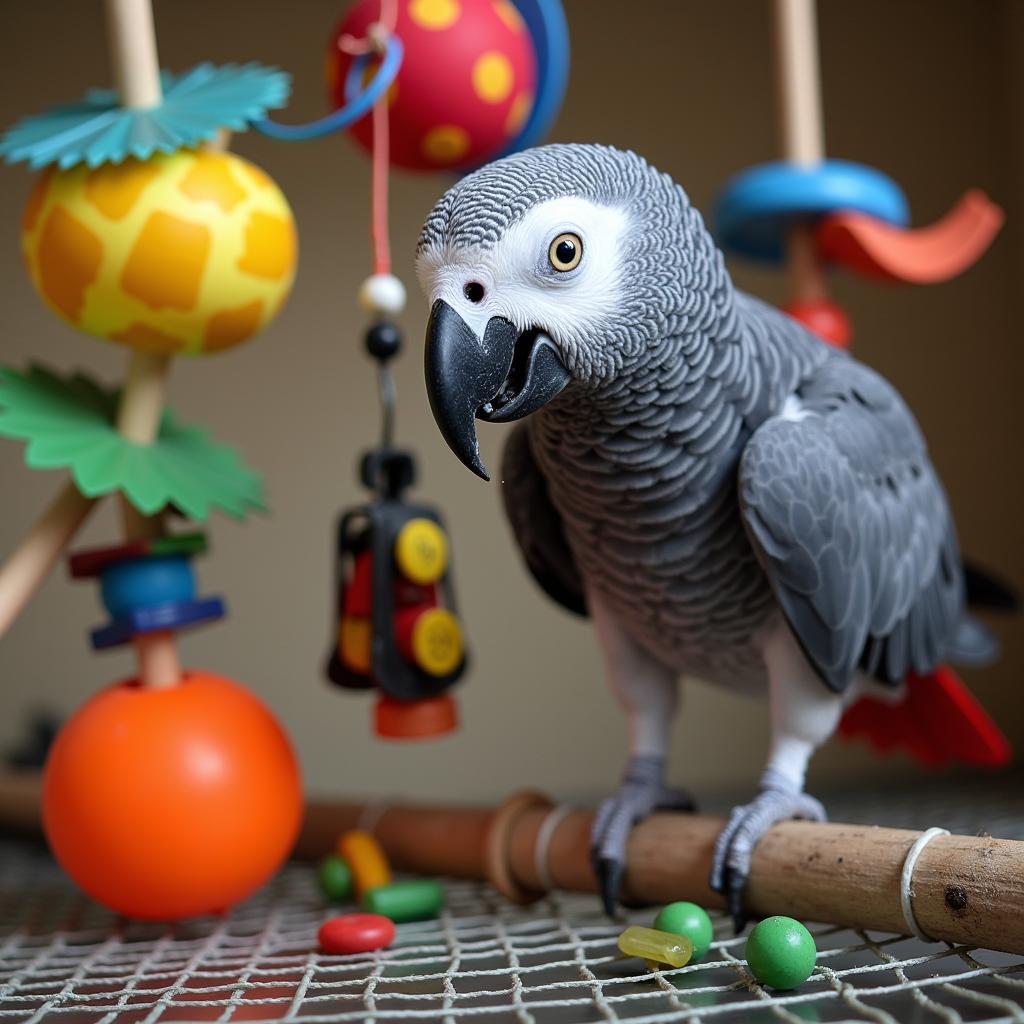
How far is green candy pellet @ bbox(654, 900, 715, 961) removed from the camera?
73cm

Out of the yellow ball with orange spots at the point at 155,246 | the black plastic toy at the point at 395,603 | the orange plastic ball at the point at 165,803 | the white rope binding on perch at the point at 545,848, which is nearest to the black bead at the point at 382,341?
the black plastic toy at the point at 395,603

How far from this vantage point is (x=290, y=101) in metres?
1.87

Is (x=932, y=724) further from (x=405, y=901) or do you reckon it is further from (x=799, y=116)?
(x=799, y=116)

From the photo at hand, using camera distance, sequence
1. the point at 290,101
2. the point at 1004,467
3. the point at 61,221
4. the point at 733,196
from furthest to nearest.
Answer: the point at 1004,467
the point at 290,101
the point at 733,196
the point at 61,221

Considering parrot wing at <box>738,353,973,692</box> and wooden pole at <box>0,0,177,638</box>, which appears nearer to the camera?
parrot wing at <box>738,353,973,692</box>

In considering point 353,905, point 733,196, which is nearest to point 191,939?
point 353,905

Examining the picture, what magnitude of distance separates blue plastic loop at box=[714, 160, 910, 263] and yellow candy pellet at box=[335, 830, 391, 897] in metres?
0.77

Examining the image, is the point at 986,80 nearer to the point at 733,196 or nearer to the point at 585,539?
the point at 733,196

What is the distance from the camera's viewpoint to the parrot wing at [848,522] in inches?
30.9

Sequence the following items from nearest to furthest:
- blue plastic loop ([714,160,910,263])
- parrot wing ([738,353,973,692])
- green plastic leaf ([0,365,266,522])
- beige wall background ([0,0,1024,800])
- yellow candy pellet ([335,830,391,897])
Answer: parrot wing ([738,353,973,692]), green plastic leaf ([0,365,266,522]), yellow candy pellet ([335,830,391,897]), blue plastic loop ([714,160,910,263]), beige wall background ([0,0,1024,800])

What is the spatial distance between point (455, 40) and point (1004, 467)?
58.2 inches

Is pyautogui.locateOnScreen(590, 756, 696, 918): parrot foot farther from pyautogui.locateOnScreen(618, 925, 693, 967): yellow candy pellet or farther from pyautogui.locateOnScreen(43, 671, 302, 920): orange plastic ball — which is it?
pyautogui.locateOnScreen(43, 671, 302, 920): orange plastic ball

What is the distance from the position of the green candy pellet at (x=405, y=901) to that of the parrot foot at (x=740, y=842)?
0.87 feet

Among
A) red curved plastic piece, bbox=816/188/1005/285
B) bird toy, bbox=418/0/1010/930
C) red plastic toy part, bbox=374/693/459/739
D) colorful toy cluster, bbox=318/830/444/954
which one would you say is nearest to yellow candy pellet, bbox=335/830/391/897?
colorful toy cluster, bbox=318/830/444/954
